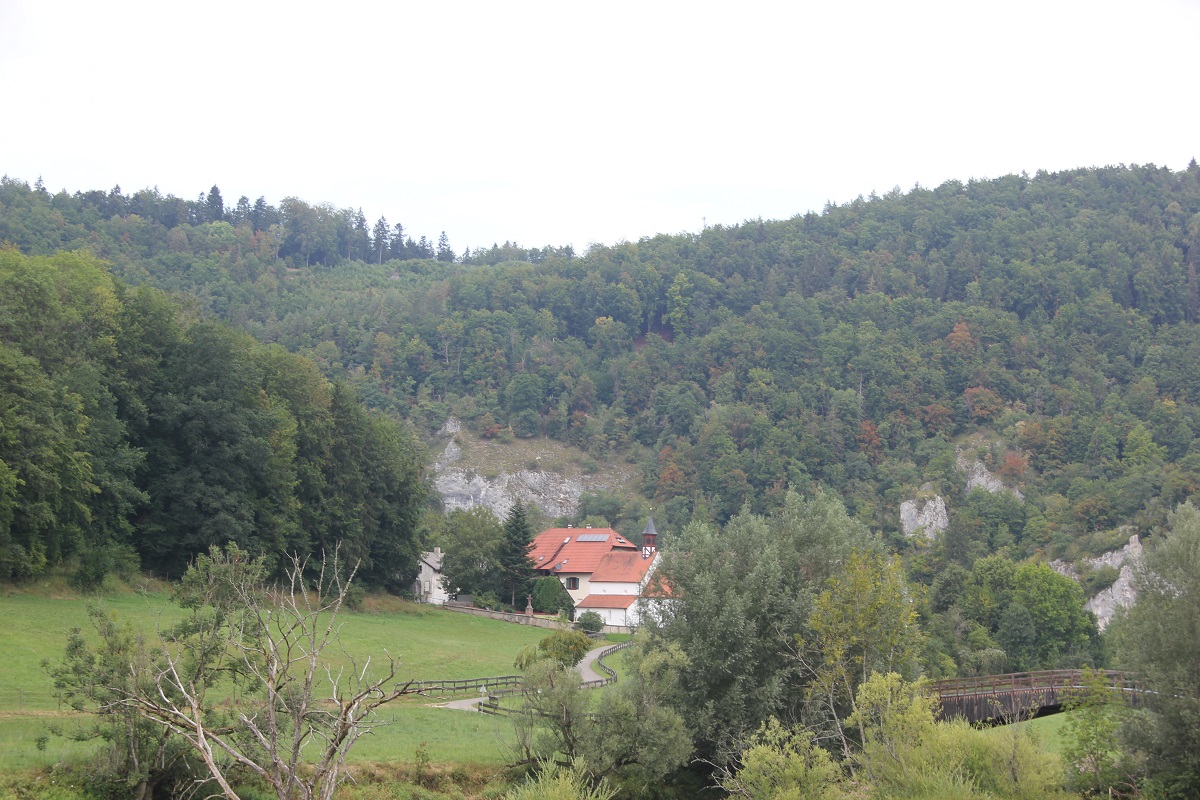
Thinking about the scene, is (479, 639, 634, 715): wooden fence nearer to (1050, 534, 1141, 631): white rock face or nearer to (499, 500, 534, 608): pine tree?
(499, 500, 534, 608): pine tree

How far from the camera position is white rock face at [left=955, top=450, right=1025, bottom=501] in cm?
12078

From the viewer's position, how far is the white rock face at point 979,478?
120781 millimetres

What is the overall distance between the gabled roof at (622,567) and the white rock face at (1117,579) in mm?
34310

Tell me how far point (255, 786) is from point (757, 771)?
38.2 feet

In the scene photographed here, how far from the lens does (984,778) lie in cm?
2570

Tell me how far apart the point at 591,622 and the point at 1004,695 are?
36.6m

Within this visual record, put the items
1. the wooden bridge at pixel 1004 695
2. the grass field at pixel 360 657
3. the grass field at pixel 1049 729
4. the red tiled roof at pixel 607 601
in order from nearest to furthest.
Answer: the grass field at pixel 360 657
the grass field at pixel 1049 729
the wooden bridge at pixel 1004 695
the red tiled roof at pixel 607 601

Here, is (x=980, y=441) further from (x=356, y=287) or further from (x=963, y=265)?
(x=356, y=287)

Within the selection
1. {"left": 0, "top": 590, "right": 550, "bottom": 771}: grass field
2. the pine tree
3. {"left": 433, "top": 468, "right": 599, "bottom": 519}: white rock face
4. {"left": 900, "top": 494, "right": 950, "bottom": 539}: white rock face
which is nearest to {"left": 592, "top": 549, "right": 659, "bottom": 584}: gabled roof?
the pine tree

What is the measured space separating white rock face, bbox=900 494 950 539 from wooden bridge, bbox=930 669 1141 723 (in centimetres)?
8194

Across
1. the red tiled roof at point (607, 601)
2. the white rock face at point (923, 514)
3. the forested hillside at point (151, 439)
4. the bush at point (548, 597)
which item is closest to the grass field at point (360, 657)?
the forested hillside at point (151, 439)

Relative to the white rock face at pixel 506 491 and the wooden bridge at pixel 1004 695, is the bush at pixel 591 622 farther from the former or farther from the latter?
the white rock face at pixel 506 491

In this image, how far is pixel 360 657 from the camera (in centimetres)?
4003

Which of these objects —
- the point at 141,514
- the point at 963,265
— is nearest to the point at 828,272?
the point at 963,265
